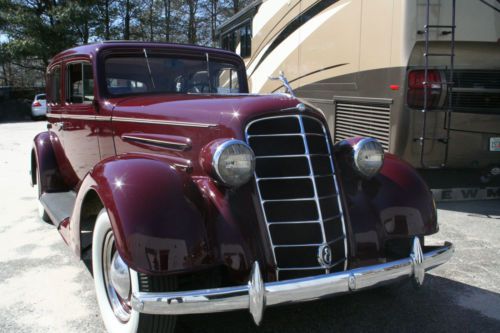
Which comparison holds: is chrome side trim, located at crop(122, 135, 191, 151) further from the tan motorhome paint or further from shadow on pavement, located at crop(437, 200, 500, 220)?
shadow on pavement, located at crop(437, 200, 500, 220)

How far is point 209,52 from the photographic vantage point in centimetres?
420

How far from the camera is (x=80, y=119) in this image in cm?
407

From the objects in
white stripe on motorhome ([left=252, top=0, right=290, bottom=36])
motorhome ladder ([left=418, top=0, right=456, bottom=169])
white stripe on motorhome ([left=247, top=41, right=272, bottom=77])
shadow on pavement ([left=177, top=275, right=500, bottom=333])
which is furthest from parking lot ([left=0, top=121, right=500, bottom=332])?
white stripe on motorhome ([left=247, top=41, right=272, bottom=77])

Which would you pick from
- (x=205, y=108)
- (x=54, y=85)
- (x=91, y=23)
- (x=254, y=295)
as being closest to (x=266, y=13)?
(x=54, y=85)

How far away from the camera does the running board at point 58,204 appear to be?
12.3 ft

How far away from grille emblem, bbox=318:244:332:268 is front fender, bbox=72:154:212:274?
0.62 m

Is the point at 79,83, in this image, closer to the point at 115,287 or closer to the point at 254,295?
the point at 115,287

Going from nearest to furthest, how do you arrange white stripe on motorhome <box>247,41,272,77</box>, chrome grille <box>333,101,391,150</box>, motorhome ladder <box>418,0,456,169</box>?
motorhome ladder <box>418,0,456,169</box>
chrome grille <box>333,101,391,150</box>
white stripe on motorhome <box>247,41,272,77</box>

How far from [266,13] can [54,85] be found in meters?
4.89

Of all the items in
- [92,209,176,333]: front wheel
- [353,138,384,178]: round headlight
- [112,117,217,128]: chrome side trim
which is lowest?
[92,209,176,333]: front wheel

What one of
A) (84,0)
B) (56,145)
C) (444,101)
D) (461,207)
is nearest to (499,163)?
(461,207)

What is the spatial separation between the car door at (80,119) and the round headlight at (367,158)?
214 centimetres

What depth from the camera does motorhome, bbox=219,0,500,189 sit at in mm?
5195

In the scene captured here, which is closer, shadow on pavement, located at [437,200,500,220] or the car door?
the car door
